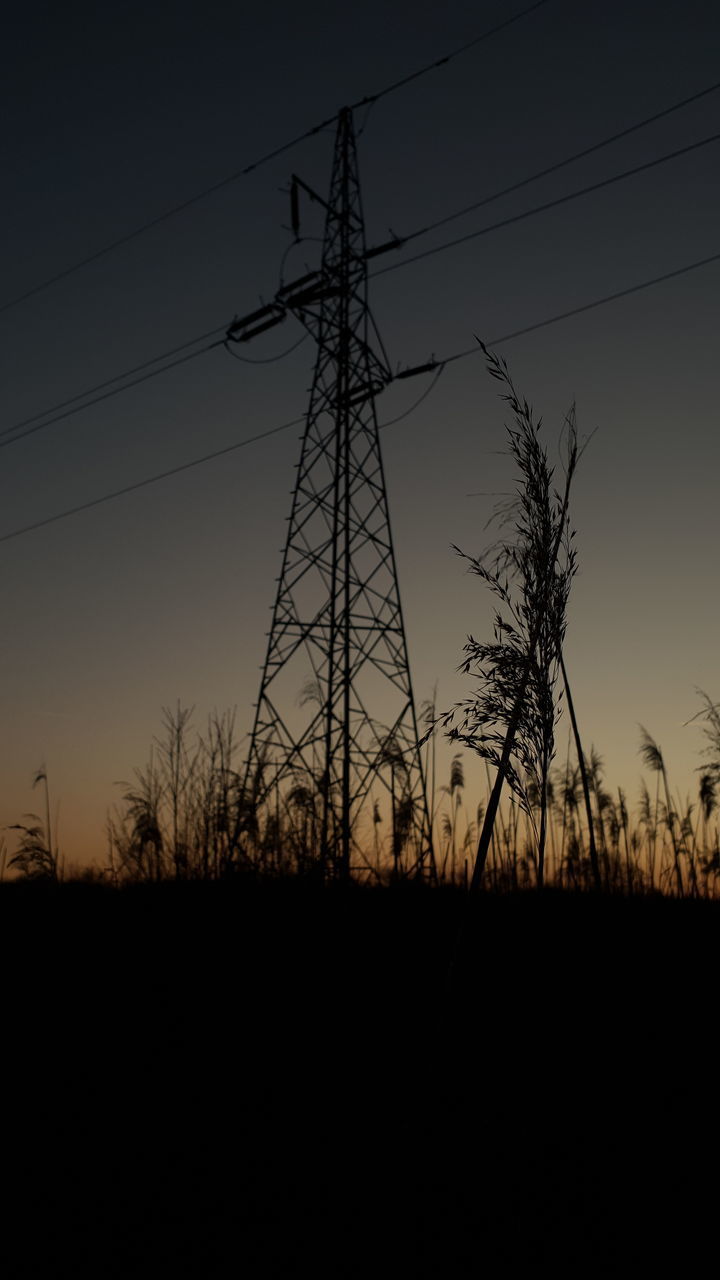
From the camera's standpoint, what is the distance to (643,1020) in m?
4.45

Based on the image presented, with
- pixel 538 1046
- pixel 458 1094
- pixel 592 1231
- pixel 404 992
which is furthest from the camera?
pixel 404 992

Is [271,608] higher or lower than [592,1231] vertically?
higher

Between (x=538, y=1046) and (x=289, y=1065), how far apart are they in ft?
A: 4.37

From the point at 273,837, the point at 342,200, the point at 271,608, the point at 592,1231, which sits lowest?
the point at 592,1231

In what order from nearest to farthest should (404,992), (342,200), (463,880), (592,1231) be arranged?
(592,1231) < (404,992) < (463,880) < (342,200)

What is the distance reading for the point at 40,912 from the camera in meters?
10.4

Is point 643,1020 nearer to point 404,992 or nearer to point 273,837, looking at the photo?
point 404,992

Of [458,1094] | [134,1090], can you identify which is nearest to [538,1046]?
[458,1094]

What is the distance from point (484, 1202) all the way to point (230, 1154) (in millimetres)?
1079

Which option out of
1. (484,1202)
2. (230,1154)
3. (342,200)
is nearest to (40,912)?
(230,1154)

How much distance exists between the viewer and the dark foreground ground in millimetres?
2693

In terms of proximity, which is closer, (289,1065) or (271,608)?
(289,1065)

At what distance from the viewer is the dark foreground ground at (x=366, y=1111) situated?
2693mm

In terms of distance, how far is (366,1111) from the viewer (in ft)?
11.5
